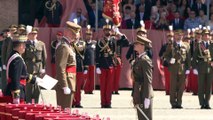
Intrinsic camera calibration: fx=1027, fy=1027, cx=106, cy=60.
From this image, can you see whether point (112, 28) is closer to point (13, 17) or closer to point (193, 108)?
point (193, 108)

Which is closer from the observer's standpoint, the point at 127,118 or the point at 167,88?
the point at 127,118

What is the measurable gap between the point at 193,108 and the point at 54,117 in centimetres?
1431

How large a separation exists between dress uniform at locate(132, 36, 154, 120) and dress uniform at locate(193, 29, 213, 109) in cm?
928

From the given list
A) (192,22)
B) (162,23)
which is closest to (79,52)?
(162,23)

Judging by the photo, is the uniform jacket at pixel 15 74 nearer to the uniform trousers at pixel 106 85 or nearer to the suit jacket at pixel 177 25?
the uniform trousers at pixel 106 85

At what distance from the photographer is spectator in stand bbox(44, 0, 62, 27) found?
31.1 meters

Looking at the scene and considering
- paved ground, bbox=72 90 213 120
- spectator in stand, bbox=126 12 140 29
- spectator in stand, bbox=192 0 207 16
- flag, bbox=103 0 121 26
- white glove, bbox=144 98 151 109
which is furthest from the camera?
spectator in stand, bbox=192 0 207 16

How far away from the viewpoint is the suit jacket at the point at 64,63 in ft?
59.8

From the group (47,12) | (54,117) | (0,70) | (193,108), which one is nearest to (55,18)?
(47,12)

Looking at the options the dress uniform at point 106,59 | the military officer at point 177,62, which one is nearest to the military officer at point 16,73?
the dress uniform at point 106,59

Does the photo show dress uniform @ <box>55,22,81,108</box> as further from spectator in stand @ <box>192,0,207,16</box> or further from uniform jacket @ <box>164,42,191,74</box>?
spectator in stand @ <box>192,0,207,16</box>

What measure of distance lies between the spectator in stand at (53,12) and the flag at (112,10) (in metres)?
1.98

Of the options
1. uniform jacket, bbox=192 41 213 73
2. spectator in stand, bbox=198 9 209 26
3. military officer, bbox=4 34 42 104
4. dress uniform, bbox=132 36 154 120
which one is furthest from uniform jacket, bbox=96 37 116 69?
military officer, bbox=4 34 42 104

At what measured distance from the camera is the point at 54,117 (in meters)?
11.6
